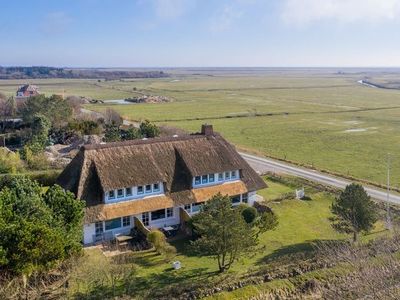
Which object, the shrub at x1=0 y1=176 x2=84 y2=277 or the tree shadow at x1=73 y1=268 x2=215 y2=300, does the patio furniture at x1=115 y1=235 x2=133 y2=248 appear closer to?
the tree shadow at x1=73 y1=268 x2=215 y2=300

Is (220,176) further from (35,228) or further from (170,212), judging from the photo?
(35,228)

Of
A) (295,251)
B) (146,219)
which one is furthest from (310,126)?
(146,219)

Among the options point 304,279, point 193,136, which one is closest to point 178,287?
point 304,279

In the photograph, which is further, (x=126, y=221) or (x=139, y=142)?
(x=139, y=142)

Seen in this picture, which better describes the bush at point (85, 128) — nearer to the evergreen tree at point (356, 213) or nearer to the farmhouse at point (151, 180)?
the farmhouse at point (151, 180)

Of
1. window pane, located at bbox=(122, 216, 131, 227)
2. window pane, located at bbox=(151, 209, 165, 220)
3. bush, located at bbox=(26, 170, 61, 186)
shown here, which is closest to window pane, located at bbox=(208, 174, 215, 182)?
window pane, located at bbox=(151, 209, 165, 220)

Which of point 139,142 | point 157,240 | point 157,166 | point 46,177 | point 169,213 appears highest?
point 139,142

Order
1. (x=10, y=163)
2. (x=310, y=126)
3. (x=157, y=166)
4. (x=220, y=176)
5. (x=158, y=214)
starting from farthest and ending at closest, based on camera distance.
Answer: (x=310, y=126) → (x=10, y=163) → (x=220, y=176) → (x=157, y=166) → (x=158, y=214)
